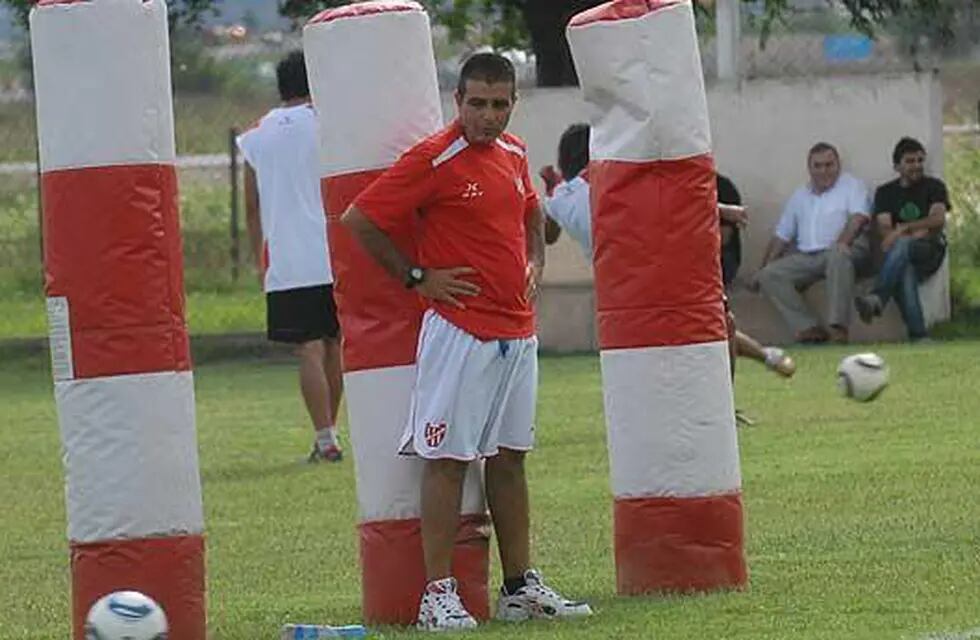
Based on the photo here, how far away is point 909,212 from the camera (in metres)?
21.9

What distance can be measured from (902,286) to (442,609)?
13323 mm

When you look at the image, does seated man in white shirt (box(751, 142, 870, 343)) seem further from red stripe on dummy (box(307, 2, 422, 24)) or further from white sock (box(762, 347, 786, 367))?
red stripe on dummy (box(307, 2, 422, 24))

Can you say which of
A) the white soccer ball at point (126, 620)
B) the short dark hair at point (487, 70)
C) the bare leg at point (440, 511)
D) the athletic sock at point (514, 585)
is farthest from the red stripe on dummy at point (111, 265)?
the athletic sock at point (514, 585)

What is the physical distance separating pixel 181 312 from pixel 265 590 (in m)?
2.30

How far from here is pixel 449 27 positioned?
1018 inches

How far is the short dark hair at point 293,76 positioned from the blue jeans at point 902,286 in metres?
7.91

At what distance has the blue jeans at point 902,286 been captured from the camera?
2177 centimetres

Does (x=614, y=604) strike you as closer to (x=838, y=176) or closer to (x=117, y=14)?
(x=117, y=14)

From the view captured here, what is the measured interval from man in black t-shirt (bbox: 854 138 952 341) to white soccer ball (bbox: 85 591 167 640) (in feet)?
46.7

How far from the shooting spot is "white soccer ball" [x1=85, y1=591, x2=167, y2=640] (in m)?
7.86

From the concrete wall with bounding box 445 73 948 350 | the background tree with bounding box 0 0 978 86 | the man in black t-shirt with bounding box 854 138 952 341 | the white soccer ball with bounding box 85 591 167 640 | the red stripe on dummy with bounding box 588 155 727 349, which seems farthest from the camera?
the background tree with bounding box 0 0 978 86

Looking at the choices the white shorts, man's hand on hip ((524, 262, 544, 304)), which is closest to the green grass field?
the white shorts

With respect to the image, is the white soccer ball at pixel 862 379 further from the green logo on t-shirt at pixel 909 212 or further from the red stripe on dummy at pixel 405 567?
the green logo on t-shirt at pixel 909 212

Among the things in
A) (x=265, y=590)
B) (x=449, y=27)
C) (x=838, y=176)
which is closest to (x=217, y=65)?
(x=449, y=27)
